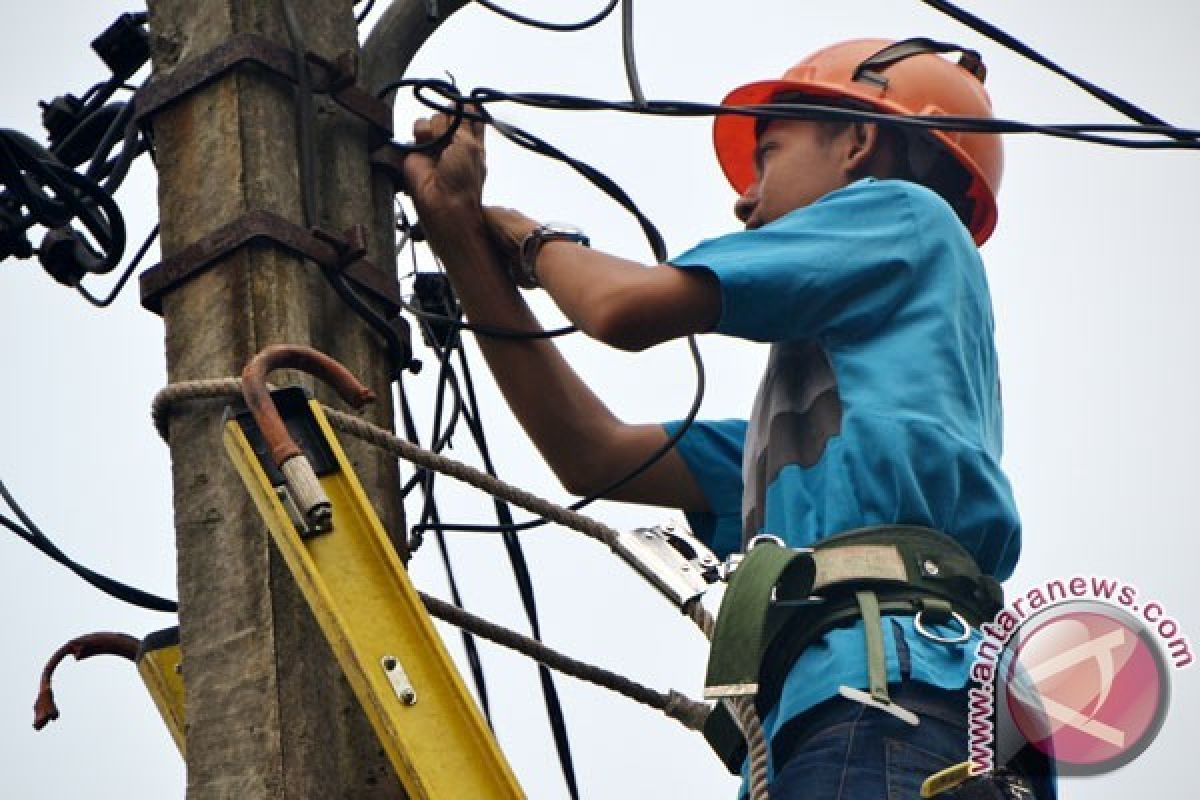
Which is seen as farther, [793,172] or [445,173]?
[793,172]

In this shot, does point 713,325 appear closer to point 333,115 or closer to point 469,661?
point 333,115

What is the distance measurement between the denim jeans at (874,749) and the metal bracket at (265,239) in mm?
1281

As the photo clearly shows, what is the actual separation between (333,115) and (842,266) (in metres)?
1.10

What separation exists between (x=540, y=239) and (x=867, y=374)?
78 cm

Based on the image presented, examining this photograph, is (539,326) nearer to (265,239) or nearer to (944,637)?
(265,239)

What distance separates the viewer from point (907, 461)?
452 centimetres

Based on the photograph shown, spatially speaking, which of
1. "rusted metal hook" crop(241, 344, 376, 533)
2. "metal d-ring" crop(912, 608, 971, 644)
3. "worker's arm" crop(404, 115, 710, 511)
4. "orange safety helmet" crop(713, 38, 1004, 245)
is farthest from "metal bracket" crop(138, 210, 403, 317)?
"metal d-ring" crop(912, 608, 971, 644)

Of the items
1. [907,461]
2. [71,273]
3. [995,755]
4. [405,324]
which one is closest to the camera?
[995,755]

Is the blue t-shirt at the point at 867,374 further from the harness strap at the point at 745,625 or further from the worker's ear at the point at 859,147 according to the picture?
the worker's ear at the point at 859,147

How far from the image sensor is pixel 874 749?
13.7 feet

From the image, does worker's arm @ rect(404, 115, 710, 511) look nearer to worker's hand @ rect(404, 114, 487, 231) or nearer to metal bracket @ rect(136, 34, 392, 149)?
worker's hand @ rect(404, 114, 487, 231)

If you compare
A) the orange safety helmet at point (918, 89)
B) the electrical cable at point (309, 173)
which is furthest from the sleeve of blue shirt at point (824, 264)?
the orange safety helmet at point (918, 89)

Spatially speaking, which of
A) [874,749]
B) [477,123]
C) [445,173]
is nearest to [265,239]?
[445,173]

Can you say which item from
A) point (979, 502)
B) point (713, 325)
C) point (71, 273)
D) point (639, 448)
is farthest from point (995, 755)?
point (71, 273)
